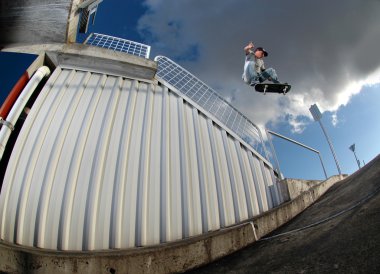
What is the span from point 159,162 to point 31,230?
2817 millimetres

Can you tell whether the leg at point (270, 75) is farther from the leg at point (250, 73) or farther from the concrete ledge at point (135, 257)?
the concrete ledge at point (135, 257)

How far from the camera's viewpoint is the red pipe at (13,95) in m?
5.98

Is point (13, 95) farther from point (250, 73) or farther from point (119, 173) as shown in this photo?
point (250, 73)

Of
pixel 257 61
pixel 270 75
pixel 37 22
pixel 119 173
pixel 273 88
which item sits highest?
pixel 37 22

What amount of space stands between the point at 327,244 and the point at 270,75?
268 inches

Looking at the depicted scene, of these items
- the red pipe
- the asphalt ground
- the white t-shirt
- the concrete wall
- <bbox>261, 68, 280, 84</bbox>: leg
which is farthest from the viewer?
the white t-shirt

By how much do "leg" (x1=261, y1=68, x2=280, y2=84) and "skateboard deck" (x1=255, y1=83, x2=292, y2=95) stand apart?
18 cm

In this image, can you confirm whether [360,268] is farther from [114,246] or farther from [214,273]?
[114,246]

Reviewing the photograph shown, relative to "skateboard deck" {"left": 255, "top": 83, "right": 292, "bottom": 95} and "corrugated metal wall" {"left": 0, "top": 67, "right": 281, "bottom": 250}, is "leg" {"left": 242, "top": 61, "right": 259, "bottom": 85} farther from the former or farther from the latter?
"corrugated metal wall" {"left": 0, "top": 67, "right": 281, "bottom": 250}

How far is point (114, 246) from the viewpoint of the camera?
4621 millimetres

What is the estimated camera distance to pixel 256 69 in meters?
9.24

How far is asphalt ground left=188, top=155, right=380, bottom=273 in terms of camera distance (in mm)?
2895

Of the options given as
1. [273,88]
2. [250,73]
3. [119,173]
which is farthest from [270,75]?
[119,173]

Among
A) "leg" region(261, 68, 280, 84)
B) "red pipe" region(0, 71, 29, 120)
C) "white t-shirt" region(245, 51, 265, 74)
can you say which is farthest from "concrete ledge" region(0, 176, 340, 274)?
"white t-shirt" region(245, 51, 265, 74)
